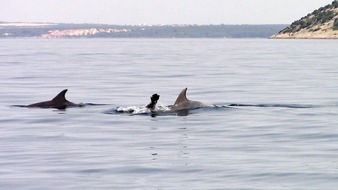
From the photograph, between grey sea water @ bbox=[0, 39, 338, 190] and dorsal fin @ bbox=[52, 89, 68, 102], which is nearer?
grey sea water @ bbox=[0, 39, 338, 190]

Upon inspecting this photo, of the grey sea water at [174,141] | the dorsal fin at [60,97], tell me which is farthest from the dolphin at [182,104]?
the dorsal fin at [60,97]

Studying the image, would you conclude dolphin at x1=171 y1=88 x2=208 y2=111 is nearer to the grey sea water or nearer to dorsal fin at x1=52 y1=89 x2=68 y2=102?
the grey sea water

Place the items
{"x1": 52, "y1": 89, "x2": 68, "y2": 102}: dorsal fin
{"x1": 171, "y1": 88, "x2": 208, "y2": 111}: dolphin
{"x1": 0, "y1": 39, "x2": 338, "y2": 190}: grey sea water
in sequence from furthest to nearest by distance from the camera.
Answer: {"x1": 52, "y1": 89, "x2": 68, "y2": 102}: dorsal fin → {"x1": 171, "y1": 88, "x2": 208, "y2": 111}: dolphin → {"x1": 0, "y1": 39, "x2": 338, "y2": 190}: grey sea water

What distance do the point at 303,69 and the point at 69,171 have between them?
139 ft

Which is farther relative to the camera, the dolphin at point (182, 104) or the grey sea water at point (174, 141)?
the dolphin at point (182, 104)

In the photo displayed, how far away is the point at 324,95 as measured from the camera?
37.1m

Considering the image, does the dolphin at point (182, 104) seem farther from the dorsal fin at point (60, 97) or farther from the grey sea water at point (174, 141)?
the dorsal fin at point (60, 97)

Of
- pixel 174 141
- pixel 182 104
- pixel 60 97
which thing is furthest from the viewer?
pixel 60 97

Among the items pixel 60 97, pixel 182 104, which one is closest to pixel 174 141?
pixel 182 104

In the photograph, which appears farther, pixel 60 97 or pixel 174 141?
pixel 60 97

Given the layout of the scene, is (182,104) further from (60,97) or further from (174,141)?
(174,141)

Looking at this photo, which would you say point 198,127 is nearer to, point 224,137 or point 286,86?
point 224,137

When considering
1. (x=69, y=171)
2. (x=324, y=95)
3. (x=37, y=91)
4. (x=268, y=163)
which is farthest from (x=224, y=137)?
(x=37, y=91)

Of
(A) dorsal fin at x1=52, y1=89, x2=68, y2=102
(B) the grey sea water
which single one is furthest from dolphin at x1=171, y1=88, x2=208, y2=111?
(A) dorsal fin at x1=52, y1=89, x2=68, y2=102
